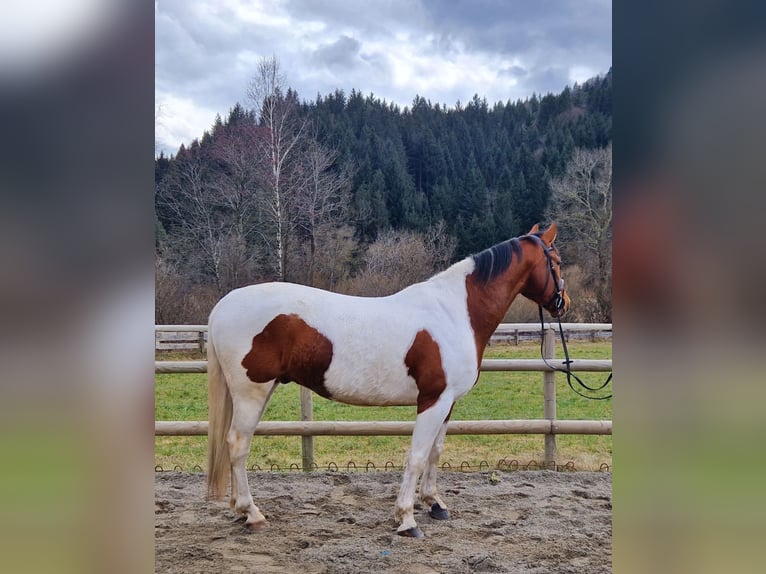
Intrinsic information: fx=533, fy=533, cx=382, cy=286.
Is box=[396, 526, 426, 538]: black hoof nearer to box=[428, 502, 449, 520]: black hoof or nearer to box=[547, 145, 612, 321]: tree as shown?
box=[428, 502, 449, 520]: black hoof

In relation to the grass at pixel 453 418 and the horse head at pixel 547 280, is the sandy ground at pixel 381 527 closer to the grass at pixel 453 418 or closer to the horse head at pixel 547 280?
the grass at pixel 453 418

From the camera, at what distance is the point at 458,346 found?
337cm

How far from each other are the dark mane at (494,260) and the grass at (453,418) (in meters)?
2.15

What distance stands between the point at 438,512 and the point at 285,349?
59.5 inches

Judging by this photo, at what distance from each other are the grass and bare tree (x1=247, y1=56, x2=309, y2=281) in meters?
1.90

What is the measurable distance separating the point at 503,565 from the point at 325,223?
488 cm

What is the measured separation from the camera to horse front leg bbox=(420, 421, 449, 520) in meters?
3.57

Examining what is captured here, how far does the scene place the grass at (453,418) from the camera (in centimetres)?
516

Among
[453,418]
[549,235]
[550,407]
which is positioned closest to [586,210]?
[453,418]

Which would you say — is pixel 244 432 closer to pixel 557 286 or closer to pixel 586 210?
pixel 557 286

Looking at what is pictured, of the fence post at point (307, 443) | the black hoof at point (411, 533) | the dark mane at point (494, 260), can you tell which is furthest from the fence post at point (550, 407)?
the fence post at point (307, 443)
